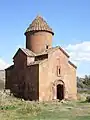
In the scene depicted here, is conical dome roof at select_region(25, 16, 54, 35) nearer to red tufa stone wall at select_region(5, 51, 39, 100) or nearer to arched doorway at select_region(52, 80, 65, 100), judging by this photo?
red tufa stone wall at select_region(5, 51, 39, 100)

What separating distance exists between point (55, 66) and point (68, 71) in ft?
7.90

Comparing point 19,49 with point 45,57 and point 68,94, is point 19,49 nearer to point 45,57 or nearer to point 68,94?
point 45,57

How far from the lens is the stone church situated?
34000 millimetres

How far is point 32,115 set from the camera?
2023cm

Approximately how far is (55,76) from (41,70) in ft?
7.85

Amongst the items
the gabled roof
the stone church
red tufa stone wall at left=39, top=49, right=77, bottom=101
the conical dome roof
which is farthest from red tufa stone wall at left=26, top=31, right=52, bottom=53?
red tufa stone wall at left=39, top=49, right=77, bottom=101

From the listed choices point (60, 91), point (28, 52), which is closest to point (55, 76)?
point (60, 91)

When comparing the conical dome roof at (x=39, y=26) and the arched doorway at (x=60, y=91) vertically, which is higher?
the conical dome roof at (x=39, y=26)

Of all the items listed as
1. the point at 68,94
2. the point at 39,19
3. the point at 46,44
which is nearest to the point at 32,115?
the point at 68,94

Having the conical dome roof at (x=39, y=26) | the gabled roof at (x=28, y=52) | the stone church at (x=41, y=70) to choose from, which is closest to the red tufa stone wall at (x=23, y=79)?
the stone church at (x=41, y=70)

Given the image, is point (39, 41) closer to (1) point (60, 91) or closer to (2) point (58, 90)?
(2) point (58, 90)

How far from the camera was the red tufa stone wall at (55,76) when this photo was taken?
111 ft

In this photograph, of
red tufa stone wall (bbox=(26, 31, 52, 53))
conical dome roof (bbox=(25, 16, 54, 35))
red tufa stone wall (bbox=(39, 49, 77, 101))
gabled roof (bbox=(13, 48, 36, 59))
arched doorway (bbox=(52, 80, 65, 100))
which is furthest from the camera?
conical dome roof (bbox=(25, 16, 54, 35))

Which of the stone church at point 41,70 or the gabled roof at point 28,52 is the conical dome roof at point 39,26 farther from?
the gabled roof at point 28,52
